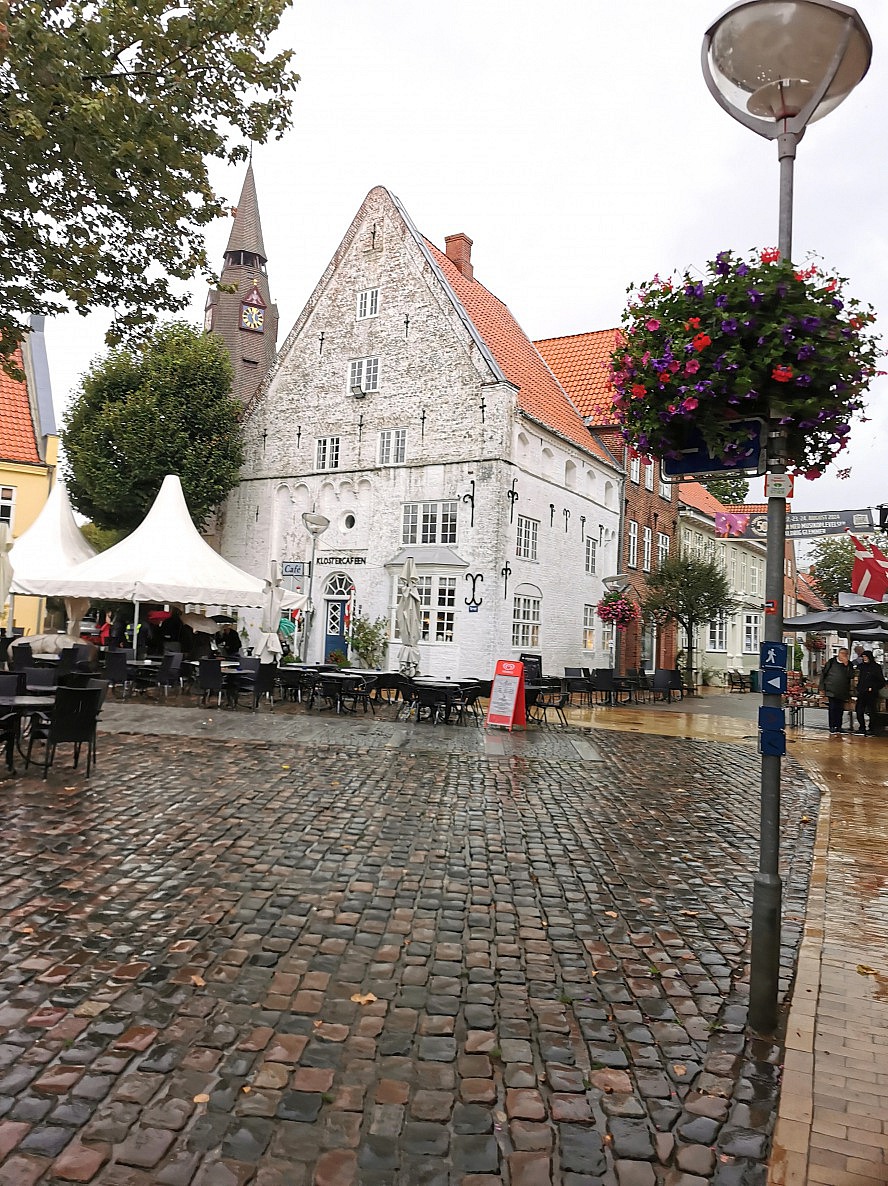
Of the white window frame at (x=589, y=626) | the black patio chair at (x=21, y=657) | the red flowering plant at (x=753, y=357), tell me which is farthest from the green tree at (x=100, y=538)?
the red flowering plant at (x=753, y=357)

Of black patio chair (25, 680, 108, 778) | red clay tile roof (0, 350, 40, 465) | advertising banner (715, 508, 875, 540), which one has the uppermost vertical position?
A: red clay tile roof (0, 350, 40, 465)

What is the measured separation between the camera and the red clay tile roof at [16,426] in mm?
28344

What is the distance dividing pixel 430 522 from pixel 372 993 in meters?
19.8

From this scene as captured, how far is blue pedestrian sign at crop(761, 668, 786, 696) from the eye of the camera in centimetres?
397

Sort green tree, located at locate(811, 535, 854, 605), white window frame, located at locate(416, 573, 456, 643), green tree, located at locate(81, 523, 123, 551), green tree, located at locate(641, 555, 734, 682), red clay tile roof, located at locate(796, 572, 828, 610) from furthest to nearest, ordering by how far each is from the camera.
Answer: red clay tile roof, located at locate(796, 572, 828, 610) < green tree, located at locate(811, 535, 854, 605) < green tree, located at locate(81, 523, 123, 551) < green tree, located at locate(641, 555, 734, 682) < white window frame, located at locate(416, 573, 456, 643)

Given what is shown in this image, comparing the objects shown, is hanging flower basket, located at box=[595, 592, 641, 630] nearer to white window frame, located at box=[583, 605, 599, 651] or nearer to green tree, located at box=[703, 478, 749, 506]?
white window frame, located at box=[583, 605, 599, 651]

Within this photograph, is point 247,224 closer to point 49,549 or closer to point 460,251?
point 460,251

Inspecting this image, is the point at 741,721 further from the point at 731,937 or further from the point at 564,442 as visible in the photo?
the point at 731,937

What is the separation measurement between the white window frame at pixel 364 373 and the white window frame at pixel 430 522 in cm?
408

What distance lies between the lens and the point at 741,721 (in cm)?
2011

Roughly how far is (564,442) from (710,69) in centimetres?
2166

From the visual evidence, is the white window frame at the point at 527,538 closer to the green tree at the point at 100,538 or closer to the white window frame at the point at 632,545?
the white window frame at the point at 632,545

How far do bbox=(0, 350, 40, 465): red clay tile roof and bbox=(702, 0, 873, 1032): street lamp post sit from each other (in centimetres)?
2878

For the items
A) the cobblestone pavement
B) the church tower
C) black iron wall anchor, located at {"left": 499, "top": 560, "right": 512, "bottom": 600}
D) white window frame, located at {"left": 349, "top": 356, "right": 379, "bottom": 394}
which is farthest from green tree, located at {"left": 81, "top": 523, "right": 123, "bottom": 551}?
the cobblestone pavement
